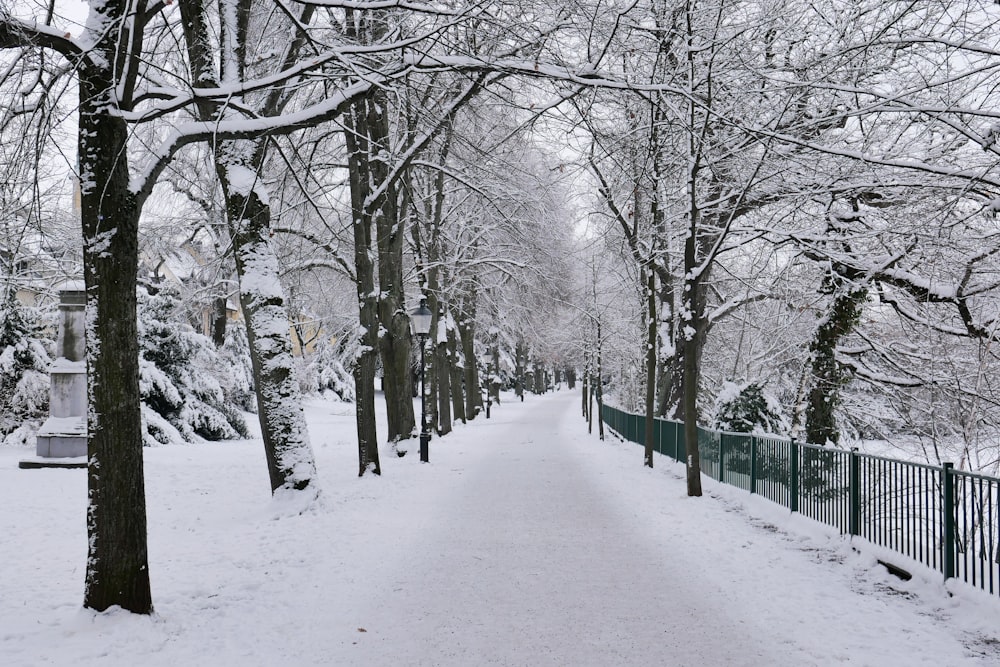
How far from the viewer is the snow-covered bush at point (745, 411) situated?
17.2 meters

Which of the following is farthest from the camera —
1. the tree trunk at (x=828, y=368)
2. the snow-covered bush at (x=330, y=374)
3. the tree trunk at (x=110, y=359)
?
the snow-covered bush at (x=330, y=374)

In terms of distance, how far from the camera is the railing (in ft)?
21.9

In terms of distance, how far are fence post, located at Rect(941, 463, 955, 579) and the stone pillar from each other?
47.7ft

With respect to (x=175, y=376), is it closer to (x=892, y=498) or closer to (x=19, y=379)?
(x=19, y=379)

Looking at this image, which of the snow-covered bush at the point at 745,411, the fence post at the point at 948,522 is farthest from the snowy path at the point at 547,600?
the snow-covered bush at the point at 745,411

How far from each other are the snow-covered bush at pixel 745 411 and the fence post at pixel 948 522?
33.5 ft

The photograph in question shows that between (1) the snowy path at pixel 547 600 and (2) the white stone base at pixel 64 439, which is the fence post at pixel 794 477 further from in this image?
(2) the white stone base at pixel 64 439

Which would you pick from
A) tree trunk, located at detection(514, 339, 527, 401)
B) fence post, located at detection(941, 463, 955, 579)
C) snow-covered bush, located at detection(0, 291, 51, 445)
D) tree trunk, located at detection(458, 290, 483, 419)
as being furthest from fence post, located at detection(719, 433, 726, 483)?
tree trunk, located at detection(514, 339, 527, 401)

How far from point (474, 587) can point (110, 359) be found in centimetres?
368

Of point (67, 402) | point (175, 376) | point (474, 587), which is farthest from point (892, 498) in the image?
point (175, 376)

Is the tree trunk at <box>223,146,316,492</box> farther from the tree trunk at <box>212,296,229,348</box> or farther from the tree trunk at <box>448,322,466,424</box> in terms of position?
the tree trunk at <box>448,322,466,424</box>

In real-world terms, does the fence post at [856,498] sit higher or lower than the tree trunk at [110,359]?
lower

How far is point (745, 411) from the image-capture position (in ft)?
57.1

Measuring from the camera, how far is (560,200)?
2702 centimetres
